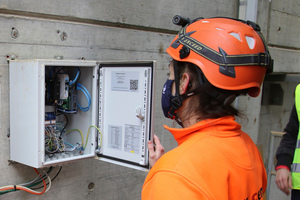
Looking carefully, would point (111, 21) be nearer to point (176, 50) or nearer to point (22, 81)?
point (22, 81)

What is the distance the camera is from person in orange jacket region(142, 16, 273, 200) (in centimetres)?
113

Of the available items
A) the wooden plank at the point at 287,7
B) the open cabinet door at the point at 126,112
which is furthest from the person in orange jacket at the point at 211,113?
the wooden plank at the point at 287,7

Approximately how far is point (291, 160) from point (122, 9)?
1892 mm

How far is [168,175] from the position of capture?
112cm

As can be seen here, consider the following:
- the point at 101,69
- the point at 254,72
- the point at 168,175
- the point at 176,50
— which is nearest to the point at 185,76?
the point at 176,50

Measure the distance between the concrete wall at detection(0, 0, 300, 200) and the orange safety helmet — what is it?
126 cm

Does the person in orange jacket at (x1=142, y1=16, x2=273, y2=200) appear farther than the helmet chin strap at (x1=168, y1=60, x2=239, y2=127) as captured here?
No

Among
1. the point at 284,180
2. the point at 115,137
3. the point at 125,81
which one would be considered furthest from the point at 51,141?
the point at 284,180

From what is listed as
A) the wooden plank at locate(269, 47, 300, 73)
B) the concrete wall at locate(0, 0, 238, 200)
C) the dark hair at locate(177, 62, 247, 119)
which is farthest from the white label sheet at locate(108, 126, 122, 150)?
the wooden plank at locate(269, 47, 300, 73)

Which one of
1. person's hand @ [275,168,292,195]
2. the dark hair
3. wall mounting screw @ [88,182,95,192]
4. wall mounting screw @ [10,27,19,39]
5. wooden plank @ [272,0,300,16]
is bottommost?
wall mounting screw @ [88,182,95,192]

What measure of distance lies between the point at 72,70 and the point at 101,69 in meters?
0.26

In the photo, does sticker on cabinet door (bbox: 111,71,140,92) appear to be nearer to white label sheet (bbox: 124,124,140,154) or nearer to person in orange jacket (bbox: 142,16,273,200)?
white label sheet (bbox: 124,124,140,154)

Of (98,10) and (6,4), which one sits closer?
(6,4)

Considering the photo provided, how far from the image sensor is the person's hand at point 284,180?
236cm
